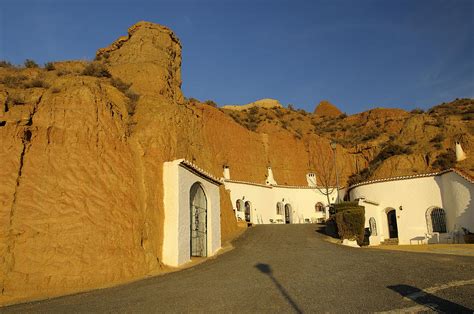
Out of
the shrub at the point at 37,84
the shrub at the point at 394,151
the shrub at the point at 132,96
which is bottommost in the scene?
the shrub at the point at 37,84

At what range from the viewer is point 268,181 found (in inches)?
1704

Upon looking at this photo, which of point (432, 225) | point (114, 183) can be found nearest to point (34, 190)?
point (114, 183)

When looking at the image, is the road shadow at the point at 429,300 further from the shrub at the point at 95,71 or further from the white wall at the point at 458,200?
the shrub at the point at 95,71

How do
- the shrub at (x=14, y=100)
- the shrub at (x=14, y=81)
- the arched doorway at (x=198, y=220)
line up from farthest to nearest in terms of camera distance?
1. the arched doorway at (x=198, y=220)
2. the shrub at (x=14, y=81)
3. the shrub at (x=14, y=100)

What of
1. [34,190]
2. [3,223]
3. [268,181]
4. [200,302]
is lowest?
[200,302]

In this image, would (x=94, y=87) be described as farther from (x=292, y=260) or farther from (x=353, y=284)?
(x=353, y=284)

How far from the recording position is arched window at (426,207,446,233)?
25.9 metres

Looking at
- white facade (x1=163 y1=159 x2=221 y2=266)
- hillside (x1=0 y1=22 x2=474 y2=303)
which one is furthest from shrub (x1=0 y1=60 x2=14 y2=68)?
white facade (x1=163 y1=159 x2=221 y2=266)

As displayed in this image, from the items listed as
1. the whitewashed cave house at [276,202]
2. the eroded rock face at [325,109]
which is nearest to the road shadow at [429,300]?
the whitewashed cave house at [276,202]

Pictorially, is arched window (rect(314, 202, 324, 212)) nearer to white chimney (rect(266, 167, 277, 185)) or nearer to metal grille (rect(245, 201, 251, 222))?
white chimney (rect(266, 167, 277, 185))

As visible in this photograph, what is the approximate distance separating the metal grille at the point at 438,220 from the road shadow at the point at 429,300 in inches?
746

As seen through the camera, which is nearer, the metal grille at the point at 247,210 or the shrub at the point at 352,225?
the shrub at the point at 352,225

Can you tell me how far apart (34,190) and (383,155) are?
127 feet

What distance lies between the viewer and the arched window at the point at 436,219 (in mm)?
25906
